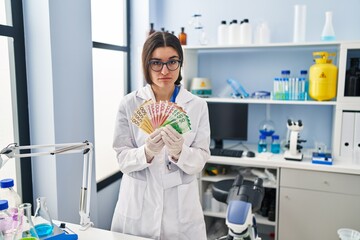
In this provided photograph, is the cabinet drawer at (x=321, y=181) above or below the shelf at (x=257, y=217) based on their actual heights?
above

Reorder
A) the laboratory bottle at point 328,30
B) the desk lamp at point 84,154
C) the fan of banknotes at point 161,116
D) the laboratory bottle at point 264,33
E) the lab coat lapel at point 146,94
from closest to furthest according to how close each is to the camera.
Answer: the desk lamp at point 84,154 < the fan of banknotes at point 161,116 < the lab coat lapel at point 146,94 < the laboratory bottle at point 328,30 < the laboratory bottle at point 264,33

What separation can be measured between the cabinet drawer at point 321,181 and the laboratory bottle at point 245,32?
3.76ft

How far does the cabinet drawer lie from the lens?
7.85 feet

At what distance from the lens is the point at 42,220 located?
143 centimetres

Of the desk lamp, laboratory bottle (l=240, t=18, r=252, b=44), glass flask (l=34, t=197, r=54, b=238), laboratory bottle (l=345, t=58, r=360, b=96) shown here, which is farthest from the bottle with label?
laboratory bottle (l=345, t=58, r=360, b=96)

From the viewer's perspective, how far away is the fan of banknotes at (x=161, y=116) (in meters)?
1.37

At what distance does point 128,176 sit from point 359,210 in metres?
1.84

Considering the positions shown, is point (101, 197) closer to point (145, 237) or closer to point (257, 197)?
point (145, 237)

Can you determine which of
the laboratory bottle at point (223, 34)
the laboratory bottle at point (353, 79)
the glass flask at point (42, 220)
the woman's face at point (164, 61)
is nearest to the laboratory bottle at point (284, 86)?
the laboratory bottle at point (353, 79)

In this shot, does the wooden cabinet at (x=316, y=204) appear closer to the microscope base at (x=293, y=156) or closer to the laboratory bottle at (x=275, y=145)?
the microscope base at (x=293, y=156)

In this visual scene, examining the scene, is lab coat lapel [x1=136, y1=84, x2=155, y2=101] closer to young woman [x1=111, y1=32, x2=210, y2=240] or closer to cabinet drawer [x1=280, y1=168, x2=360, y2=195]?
young woman [x1=111, y1=32, x2=210, y2=240]

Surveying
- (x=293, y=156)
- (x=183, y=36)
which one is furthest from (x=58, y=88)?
(x=293, y=156)

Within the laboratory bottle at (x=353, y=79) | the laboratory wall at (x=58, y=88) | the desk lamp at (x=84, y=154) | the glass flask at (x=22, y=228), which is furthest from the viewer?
the laboratory bottle at (x=353, y=79)

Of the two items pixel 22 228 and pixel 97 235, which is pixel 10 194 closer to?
pixel 22 228
